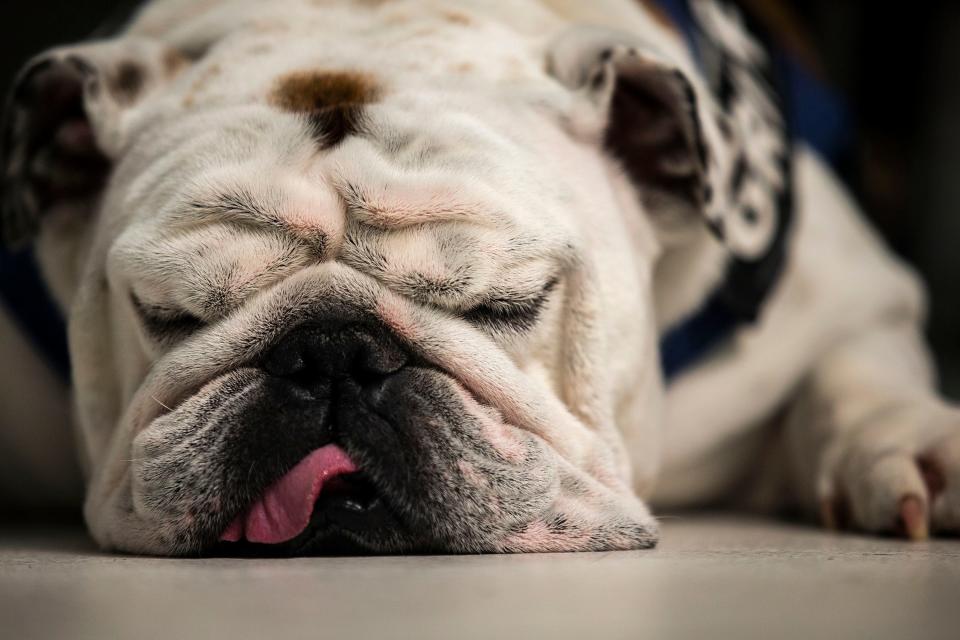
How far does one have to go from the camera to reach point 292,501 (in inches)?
44.1

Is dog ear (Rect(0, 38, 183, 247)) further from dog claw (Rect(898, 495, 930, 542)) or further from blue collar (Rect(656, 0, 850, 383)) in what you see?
dog claw (Rect(898, 495, 930, 542))

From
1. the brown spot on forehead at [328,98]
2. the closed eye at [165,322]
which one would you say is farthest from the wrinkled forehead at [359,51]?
the closed eye at [165,322]

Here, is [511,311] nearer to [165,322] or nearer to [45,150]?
[165,322]

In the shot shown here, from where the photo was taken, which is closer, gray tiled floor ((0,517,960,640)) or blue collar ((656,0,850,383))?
gray tiled floor ((0,517,960,640))

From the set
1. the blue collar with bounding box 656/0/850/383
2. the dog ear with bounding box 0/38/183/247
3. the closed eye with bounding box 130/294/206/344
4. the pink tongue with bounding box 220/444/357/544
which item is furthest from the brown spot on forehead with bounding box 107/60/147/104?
the blue collar with bounding box 656/0/850/383

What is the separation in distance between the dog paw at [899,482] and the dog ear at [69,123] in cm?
92

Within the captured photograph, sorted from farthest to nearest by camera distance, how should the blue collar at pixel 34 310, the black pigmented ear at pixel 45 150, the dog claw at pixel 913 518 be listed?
the blue collar at pixel 34 310, the black pigmented ear at pixel 45 150, the dog claw at pixel 913 518

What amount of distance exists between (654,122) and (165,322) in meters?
0.63

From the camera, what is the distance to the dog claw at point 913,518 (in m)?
1.36

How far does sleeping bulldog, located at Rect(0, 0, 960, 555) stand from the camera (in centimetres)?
115

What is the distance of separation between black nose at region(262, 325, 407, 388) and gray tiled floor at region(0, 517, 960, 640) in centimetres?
16

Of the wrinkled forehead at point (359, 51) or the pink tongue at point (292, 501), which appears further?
the wrinkled forehead at point (359, 51)

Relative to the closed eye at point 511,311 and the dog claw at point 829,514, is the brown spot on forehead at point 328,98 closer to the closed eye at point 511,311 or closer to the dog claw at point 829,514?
the closed eye at point 511,311

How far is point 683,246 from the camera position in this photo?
1.62m
